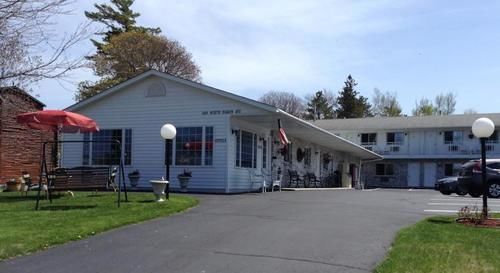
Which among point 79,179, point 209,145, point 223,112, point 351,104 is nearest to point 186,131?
point 209,145

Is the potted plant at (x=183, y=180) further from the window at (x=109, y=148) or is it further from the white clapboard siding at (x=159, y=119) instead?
the window at (x=109, y=148)

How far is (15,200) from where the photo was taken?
15227mm

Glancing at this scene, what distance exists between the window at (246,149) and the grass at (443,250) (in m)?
10.8

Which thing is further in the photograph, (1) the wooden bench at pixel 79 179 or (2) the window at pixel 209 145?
(2) the window at pixel 209 145

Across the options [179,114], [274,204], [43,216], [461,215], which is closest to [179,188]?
[179,114]

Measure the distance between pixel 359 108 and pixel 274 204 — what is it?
6281cm

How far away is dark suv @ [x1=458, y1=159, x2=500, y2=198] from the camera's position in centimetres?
2103

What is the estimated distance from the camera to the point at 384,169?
50.8 m

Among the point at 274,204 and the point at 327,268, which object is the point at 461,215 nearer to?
the point at 274,204

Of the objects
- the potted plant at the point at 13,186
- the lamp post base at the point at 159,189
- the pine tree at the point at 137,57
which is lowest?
the potted plant at the point at 13,186

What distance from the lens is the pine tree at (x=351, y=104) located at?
249 feet

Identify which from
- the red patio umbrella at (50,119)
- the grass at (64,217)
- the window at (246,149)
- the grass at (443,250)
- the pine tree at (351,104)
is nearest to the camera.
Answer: the grass at (443,250)

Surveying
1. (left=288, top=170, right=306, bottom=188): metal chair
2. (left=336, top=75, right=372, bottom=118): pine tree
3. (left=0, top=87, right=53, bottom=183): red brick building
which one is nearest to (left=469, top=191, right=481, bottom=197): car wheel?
(left=288, top=170, right=306, bottom=188): metal chair

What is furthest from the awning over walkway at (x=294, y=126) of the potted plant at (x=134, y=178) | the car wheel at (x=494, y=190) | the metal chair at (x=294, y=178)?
the car wheel at (x=494, y=190)
